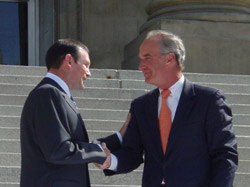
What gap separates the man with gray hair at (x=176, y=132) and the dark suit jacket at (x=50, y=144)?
311mm

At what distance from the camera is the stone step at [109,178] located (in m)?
5.28

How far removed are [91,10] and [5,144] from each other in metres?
7.80

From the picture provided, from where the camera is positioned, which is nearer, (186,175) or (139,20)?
(186,175)

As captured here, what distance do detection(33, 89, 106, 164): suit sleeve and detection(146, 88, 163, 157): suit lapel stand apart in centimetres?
45

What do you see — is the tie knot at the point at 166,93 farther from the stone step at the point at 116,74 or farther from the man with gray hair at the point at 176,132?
the stone step at the point at 116,74

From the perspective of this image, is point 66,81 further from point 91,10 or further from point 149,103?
point 91,10

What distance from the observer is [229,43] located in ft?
33.6

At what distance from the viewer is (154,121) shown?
3.64m

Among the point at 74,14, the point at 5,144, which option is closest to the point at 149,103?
the point at 5,144

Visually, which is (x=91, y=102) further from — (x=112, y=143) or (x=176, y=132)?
(x=176, y=132)

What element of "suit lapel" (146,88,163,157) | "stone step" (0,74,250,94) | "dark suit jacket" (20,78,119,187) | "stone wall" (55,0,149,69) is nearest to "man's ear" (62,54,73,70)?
"dark suit jacket" (20,78,119,187)

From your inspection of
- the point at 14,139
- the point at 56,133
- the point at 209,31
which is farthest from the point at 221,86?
the point at 56,133

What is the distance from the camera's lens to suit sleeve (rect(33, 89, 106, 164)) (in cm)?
320

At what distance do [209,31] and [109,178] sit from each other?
536cm
